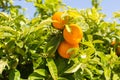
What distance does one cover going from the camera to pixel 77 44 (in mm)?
1659

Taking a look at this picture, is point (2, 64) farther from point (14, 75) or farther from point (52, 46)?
point (52, 46)

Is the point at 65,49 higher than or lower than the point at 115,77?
higher

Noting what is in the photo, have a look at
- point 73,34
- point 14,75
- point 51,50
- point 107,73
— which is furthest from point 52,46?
point 107,73

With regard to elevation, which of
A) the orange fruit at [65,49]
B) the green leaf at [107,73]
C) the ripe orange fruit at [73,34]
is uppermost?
the ripe orange fruit at [73,34]

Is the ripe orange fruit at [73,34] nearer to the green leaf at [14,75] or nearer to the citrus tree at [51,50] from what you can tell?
the citrus tree at [51,50]

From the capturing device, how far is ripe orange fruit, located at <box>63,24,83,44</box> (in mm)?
1603

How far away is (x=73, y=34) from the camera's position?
1.61m

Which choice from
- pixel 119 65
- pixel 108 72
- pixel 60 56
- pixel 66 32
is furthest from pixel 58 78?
pixel 119 65

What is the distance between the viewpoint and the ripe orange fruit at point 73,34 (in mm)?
1603

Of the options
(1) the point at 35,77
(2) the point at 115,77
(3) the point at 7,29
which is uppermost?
(3) the point at 7,29

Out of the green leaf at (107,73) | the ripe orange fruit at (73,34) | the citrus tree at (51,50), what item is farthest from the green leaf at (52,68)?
the green leaf at (107,73)

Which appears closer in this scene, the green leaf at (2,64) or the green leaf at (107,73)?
the green leaf at (2,64)

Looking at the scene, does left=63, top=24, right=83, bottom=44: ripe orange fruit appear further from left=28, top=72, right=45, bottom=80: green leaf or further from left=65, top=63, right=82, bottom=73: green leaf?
left=28, top=72, right=45, bottom=80: green leaf

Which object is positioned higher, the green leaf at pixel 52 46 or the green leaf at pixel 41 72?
the green leaf at pixel 52 46
